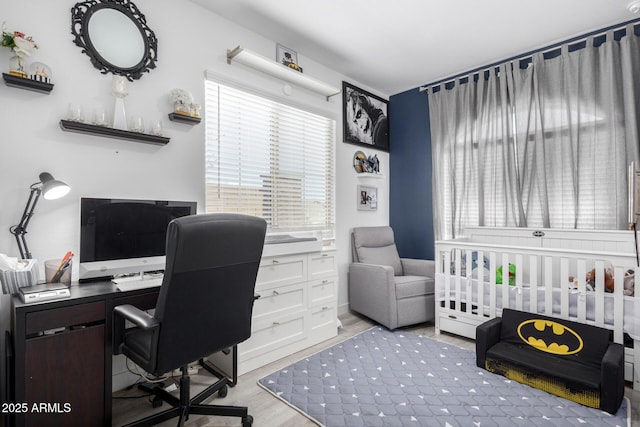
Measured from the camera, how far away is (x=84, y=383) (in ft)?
4.98

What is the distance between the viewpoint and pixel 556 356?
2.09 m

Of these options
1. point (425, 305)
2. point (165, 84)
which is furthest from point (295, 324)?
point (165, 84)

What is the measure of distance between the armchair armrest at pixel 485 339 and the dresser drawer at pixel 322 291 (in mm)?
1173

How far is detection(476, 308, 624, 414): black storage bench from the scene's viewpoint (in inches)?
70.2

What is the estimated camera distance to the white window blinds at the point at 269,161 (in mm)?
2576

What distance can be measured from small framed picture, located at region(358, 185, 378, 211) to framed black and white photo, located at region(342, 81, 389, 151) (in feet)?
1.77

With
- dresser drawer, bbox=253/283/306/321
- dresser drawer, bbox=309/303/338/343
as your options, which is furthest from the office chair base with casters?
dresser drawer, bbox=309/303/338/343

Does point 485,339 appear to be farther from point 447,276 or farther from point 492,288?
point 447,276

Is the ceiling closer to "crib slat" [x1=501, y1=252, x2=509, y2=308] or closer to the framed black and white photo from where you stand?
the framed black and white photo

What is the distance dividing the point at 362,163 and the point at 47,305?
3.15 metres

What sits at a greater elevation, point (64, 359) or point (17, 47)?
point (17, 47)

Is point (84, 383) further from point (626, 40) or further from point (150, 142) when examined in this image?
point (626, 40)

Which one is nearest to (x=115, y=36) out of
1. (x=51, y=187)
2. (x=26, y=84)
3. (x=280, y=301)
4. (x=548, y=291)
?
(x=26, y=84)

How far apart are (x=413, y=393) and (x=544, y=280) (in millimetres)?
1379
